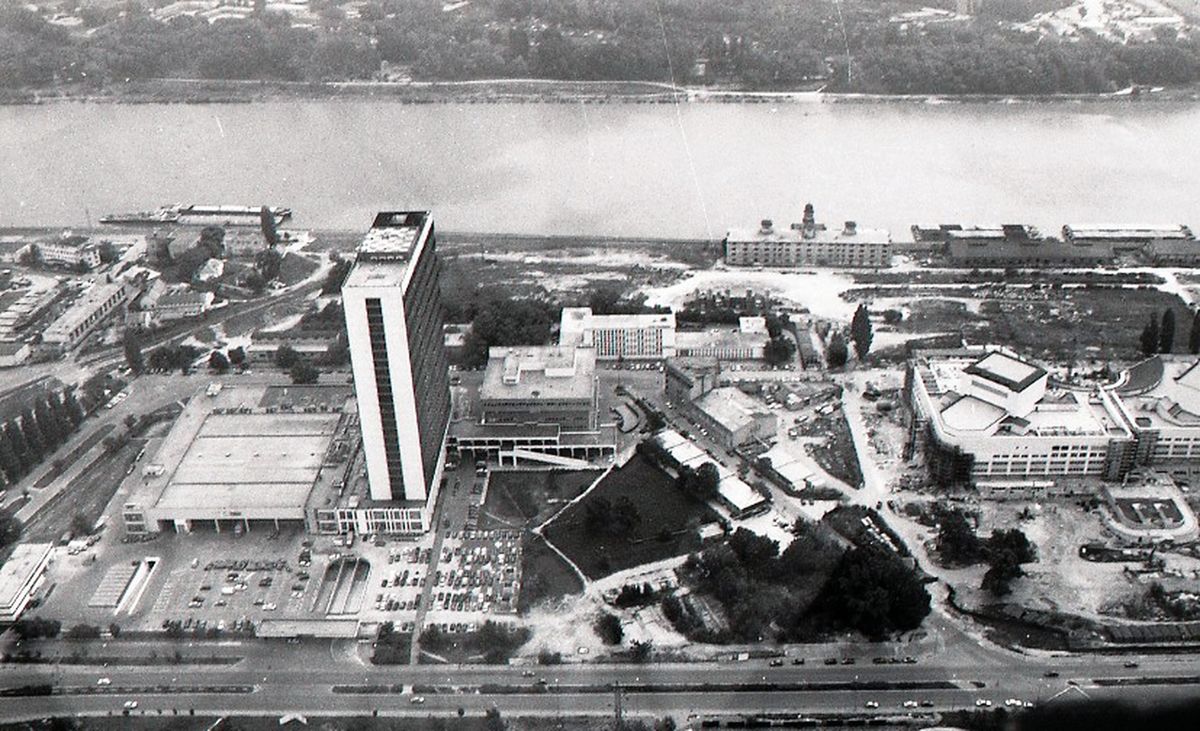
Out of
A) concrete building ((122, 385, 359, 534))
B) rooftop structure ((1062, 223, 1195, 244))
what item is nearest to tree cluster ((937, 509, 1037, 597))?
concrete building ((122, 385, 359, 534))

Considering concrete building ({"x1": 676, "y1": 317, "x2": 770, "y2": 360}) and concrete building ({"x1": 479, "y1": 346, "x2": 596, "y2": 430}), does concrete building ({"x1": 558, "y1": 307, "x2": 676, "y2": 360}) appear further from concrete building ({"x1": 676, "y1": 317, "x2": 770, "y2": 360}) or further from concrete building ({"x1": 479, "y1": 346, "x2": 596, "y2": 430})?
concrete building ({"x1": 479, "y1": 346, "x2": 596, "y2": 430})

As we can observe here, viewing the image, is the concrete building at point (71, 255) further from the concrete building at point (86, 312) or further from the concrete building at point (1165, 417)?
the concrete building at point (1165, 417)

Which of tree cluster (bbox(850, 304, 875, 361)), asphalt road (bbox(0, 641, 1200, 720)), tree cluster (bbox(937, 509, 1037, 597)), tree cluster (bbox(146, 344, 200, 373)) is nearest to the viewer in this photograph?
asphalt road (bbox(0, 641, 1200, 720))

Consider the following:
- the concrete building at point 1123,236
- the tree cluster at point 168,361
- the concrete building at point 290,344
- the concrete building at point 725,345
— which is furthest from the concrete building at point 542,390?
→ the concrete building at point 1123,236

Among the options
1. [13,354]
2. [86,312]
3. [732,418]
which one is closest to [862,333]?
[732,418]

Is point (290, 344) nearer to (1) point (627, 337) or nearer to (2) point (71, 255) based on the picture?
(1) point (627, 337)

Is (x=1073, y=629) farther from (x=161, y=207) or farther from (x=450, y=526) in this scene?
(x=161, y=207)

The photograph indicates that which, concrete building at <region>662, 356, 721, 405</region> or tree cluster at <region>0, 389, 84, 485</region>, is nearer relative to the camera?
tree cluster at <region>0, 389, 84, 485</region>
